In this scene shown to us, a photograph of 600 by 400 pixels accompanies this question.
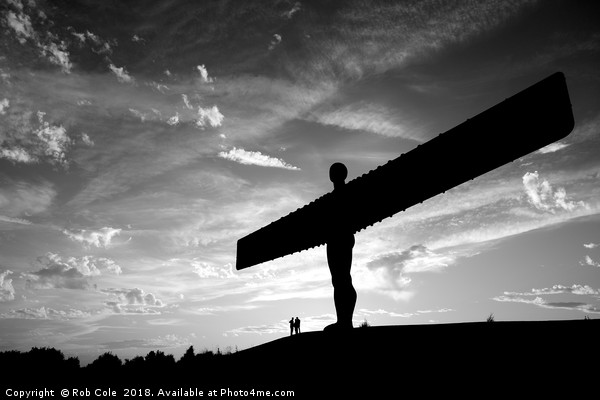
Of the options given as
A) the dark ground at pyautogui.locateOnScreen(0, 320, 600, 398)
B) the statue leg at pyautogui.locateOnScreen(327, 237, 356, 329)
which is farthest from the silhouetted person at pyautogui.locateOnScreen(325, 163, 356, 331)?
the dark ground at pyautogui.locateOnScreen(0, 320, 600, 398)

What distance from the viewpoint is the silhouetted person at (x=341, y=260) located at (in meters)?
3.36

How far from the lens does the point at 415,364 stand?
221cm

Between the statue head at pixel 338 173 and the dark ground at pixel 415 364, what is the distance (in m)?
1.68

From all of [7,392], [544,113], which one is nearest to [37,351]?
[7,392]

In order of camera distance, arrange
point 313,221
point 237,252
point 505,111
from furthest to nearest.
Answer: point 237,252
point 313,221
point 505,111

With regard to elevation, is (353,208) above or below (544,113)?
below

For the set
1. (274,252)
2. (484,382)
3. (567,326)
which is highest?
(274,252)

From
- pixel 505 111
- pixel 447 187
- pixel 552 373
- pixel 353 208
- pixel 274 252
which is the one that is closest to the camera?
pixel 552 373

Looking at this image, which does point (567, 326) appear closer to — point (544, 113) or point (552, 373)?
point (552, 373)

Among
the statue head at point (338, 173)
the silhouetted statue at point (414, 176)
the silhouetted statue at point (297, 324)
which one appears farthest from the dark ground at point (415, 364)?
the silhouetted statue at point (297, 324)

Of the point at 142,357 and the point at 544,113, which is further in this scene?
the point at 142,357

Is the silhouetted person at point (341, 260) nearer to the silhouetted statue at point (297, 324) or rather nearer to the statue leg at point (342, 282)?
the statue leg at point (342, 282)

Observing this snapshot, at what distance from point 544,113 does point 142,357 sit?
6658 mm

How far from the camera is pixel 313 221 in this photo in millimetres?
3906
